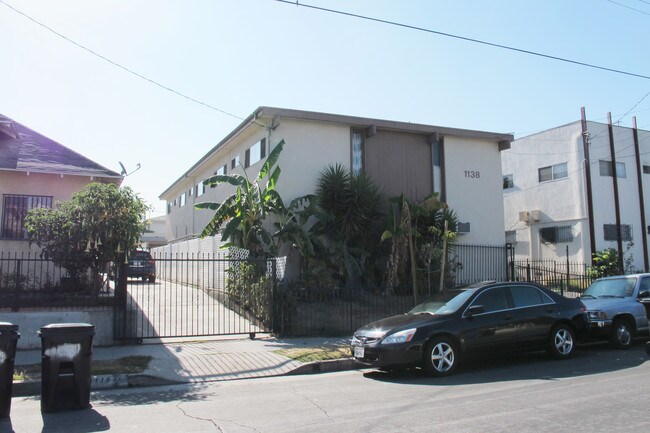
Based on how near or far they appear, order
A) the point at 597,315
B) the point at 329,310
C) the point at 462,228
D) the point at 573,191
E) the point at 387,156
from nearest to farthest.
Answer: the point at 597,315, the point at 329,310, the point at 387,156, the point at 462,228, the point at 573,191

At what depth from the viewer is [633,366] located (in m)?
8.99

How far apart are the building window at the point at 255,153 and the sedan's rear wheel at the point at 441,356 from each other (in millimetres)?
10894

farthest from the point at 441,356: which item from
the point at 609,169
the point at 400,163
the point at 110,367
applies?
the point at 609,169

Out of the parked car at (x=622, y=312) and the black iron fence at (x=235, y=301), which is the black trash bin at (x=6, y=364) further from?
the parked car at (x=622, y=312)

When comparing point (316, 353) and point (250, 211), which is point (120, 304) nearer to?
point (316, 353)

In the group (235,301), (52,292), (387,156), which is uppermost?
(387,156)

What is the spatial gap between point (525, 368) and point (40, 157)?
14060 mm

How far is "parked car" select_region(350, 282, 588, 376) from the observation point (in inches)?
334

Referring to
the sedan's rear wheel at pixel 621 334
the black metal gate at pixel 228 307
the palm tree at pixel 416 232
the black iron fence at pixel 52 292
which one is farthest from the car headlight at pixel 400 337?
the palm tree at pixel 416 232

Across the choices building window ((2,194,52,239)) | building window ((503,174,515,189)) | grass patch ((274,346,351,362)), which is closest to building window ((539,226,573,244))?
building window ((503,174,515,189))

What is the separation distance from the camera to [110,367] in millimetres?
8930

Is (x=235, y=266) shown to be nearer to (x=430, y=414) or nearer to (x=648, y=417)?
(x=430, y=414)

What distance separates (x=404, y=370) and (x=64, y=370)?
5.39 meters

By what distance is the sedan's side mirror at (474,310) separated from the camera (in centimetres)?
903
